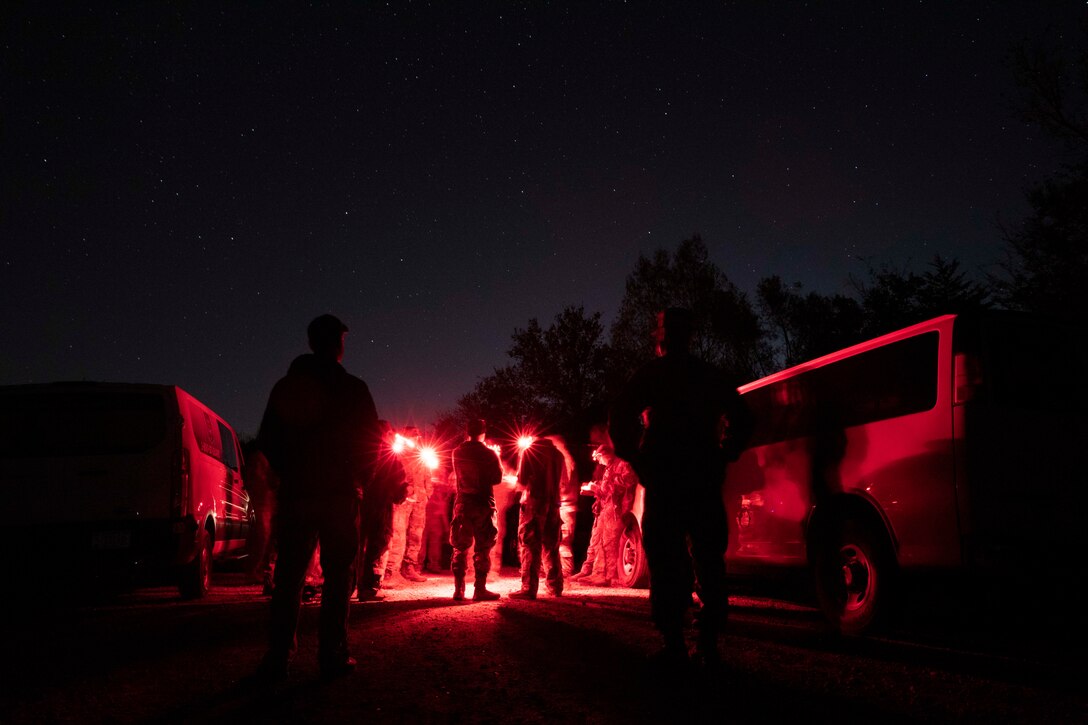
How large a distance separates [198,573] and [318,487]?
5661mm

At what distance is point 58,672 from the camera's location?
14.0 ft

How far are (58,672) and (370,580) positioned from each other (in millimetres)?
5257

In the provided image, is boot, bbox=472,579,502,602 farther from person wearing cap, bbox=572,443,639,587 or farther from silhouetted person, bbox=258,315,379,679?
silhouetted person, bbox=258,315,379,679

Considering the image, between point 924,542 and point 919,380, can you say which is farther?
point 919,380

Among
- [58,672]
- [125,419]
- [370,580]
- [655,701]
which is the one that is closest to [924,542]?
[655,701]

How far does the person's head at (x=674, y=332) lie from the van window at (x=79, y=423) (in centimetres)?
547

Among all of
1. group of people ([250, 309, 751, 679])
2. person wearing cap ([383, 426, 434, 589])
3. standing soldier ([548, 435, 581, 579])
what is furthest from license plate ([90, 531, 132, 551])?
standing soldier ([548, 435, 581, 579])

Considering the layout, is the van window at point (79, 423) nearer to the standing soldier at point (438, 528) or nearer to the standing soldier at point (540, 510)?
the standing soldier at point (540, 510)

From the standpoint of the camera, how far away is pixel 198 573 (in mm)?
8703

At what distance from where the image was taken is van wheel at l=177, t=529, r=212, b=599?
8523 millimetres

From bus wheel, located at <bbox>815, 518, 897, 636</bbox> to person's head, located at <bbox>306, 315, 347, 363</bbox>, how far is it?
12.8ft

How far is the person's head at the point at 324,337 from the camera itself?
4.35 metres

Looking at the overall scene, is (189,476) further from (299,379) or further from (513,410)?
(513,410)

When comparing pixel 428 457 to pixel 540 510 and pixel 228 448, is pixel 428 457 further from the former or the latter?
pixel 540 510
